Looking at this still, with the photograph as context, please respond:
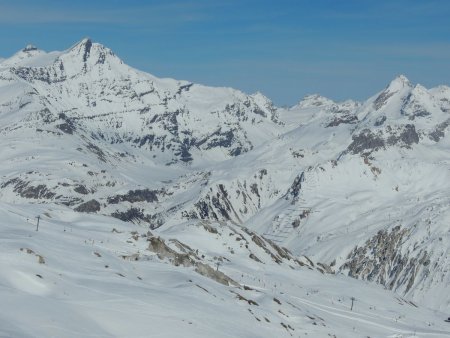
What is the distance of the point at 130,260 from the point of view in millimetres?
61500

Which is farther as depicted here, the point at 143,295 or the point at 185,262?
the point at 185,262

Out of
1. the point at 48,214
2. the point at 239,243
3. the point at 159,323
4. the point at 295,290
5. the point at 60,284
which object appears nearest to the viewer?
the point at 159,323

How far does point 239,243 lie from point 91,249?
55968 millimetres

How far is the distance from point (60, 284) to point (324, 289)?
6047 cm

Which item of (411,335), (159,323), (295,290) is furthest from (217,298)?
(295,290)

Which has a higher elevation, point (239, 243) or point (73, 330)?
point (239, 243)

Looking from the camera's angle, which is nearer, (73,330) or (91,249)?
(73,330)

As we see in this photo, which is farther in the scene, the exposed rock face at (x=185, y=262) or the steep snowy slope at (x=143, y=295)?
the exposed rock face at (x=185, y=262)

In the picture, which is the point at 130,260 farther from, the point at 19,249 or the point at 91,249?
the point at 19,249

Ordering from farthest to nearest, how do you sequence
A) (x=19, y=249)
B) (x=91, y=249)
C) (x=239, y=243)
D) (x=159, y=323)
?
(x=239, y=243)
(x=91, y=249)
(x=19, y=249)
(x=159, y=323)

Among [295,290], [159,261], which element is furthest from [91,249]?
[295,290]

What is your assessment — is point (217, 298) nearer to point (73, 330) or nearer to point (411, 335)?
point (73, 330)

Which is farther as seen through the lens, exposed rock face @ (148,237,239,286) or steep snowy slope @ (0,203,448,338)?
exposed rock face @ (148,237,239,286)

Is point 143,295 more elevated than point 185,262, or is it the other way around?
point 185,262
